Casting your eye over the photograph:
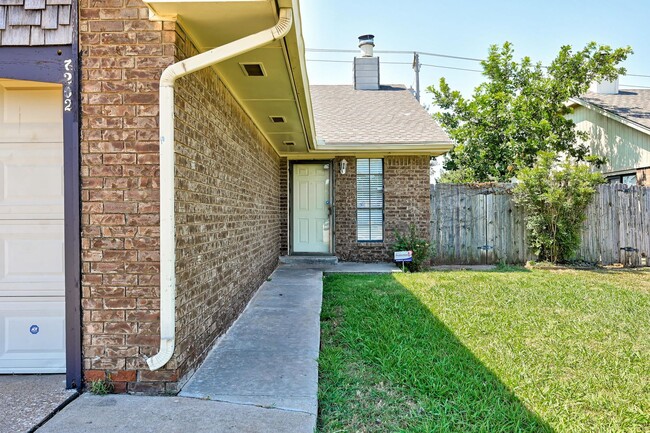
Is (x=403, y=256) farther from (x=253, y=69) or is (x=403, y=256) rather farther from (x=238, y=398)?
(x=238, y=398)

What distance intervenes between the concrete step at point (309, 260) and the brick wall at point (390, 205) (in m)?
0.48

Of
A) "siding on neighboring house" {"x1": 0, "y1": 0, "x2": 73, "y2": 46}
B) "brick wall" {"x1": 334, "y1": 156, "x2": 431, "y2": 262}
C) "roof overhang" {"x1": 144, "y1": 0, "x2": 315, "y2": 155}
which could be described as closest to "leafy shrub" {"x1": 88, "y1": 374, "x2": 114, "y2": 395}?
"siding on neighboring house" {"x1": 0, "y1": 0, "x2": 73, "y2": 46}

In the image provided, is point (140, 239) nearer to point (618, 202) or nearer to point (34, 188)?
point (34, 188)

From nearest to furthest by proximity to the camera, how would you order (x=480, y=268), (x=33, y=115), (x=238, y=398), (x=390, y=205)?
(x=238, y=398)
(x=33, y=115)
(x=480, y=268)
(x=390, y=205)

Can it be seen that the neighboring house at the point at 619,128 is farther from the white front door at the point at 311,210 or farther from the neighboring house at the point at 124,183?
the neighboring house at the point at 124,183

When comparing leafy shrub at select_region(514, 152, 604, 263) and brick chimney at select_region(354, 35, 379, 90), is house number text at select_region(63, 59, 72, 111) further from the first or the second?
brick chimney at select_region(354, 35, 379, 90)

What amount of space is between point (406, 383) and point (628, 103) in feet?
47.4

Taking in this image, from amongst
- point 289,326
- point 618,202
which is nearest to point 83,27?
point 289,326

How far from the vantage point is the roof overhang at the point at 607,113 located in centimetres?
1089

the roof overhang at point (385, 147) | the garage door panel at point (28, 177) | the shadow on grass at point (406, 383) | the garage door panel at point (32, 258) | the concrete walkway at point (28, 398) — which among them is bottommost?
the shadow on grass at point (406, 383)

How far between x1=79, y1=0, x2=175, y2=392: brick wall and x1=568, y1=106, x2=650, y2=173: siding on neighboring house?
1257cm

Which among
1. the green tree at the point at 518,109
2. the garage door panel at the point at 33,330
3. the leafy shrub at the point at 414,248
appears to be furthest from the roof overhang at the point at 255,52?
the green tree at the point at 518,109

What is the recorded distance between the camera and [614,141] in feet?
40.1

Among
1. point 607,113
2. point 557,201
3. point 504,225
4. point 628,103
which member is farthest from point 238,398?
point 628,103
